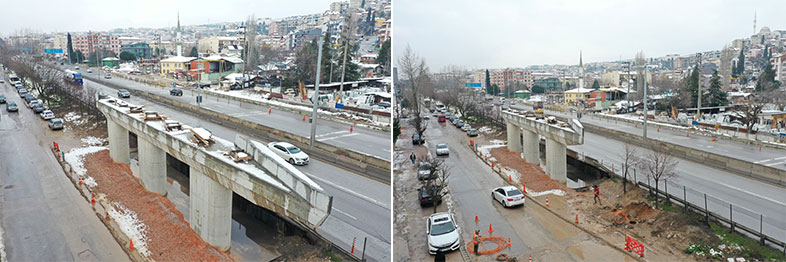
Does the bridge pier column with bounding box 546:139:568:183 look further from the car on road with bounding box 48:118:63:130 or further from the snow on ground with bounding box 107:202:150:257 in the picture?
the car on road with bounding box 48:118:63:130

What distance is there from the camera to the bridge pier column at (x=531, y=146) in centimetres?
2147

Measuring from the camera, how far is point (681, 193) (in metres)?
14.9

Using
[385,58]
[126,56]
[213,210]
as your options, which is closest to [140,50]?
[126,56]

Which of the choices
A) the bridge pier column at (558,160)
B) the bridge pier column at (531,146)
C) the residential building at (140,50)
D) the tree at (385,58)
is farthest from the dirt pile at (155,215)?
the residential building at (140,50)

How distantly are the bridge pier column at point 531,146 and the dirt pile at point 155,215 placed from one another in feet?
50.2

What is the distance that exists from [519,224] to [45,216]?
1331 cm

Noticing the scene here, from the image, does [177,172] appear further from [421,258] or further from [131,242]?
[421,258]

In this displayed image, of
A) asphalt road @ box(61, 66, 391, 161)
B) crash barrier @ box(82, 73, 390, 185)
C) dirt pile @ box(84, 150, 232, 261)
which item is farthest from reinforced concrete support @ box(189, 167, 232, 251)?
asphalt road @ box(61, 66, 391, 161)

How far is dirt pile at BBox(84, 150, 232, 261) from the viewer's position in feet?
33.2

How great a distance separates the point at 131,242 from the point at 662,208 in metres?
14.0

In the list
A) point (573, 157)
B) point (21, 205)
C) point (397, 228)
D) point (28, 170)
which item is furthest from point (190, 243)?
point (573, 157)

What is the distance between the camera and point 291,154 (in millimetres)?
17000

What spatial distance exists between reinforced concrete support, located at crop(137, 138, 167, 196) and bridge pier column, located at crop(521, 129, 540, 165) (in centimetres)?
1541

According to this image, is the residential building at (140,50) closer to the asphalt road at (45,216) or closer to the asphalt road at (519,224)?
the asphalt road at (45,216)
